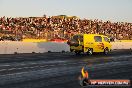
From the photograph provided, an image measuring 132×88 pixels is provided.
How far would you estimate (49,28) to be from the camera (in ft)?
242

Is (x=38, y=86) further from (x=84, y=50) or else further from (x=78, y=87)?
(x=84, y=50)

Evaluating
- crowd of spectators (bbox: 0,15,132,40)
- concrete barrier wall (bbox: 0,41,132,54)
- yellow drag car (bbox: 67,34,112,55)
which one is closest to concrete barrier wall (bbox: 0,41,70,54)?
concrete barrier wall (bbox: 0,41,132,54)

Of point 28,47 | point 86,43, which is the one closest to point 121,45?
point 86,43

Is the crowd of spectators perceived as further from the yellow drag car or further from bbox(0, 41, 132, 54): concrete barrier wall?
the yellow drag car

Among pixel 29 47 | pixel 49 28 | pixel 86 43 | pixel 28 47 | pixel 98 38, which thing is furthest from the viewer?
pixel 49 28

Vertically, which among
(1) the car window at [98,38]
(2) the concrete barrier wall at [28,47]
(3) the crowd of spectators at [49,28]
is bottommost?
(2) the concrete barrier wall at [28,47]

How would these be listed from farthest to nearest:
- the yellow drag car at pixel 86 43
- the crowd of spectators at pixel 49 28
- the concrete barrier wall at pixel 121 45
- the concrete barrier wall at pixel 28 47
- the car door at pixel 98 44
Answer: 1. the crowd of spectators at pixel 49 28
2. the concrete barrier wall at pixel 121 45
3. the car door at pixel 98 44
4. the yellow drag car at pixel 86 43
5. the concrete barrier wall at pixel 28 47

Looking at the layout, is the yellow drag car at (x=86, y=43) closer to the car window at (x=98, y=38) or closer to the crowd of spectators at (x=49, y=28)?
the car window at (x=98, y=38)

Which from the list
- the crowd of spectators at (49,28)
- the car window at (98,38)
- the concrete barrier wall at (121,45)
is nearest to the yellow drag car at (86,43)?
the car window at (98,38)

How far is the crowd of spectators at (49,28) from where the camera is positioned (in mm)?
51969

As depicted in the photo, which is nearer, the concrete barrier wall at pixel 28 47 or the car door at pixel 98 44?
the concrete barrier wall at pixel 28 47

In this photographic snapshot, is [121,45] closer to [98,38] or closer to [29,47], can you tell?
[98,38]

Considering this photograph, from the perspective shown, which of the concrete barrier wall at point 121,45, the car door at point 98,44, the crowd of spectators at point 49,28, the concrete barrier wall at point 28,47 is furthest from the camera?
the crowd of spectators at point 49,28

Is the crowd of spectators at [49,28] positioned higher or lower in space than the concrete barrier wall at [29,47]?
higher
